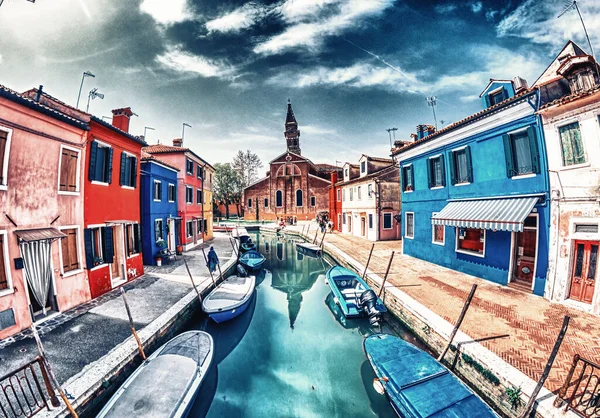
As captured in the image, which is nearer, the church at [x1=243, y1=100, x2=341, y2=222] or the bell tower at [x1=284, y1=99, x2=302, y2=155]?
the church at [x1=243, y1=100, x2=341, y2=222]

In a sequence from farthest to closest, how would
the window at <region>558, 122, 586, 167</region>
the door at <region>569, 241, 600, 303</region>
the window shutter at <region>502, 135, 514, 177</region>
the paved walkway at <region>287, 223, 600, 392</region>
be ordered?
the window shutter at <region>502, 135, 514, 177</region> → the window at <region>558, 122, 586, 167</region> → the door at <region>569, 241, 600, 303</region> → the paved walkway at <region>287, 223, 600, 392</region>

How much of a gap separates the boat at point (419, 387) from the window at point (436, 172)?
1053 cm

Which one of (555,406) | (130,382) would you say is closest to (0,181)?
(130,382)

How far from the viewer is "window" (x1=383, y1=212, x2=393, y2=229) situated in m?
25.5

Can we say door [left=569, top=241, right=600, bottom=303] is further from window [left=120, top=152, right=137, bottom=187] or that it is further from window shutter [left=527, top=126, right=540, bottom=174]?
window [left=120, top=152, right=137, bottom=187]

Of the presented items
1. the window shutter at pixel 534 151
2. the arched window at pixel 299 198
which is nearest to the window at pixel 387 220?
the window shutter at pixel 534 151

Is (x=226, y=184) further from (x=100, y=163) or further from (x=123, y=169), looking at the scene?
(x=100, y=163)

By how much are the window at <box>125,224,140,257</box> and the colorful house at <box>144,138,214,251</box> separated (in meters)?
7.34

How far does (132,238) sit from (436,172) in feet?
55.9

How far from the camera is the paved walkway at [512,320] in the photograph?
241 inches

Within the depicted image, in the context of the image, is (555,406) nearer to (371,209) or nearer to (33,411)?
(33,411)

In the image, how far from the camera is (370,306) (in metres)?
9.95

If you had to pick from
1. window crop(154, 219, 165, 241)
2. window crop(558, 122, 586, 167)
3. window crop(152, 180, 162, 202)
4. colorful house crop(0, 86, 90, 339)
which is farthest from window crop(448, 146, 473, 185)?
window crop(154, 219, 165, 241)

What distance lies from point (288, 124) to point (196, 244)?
45294 mm
